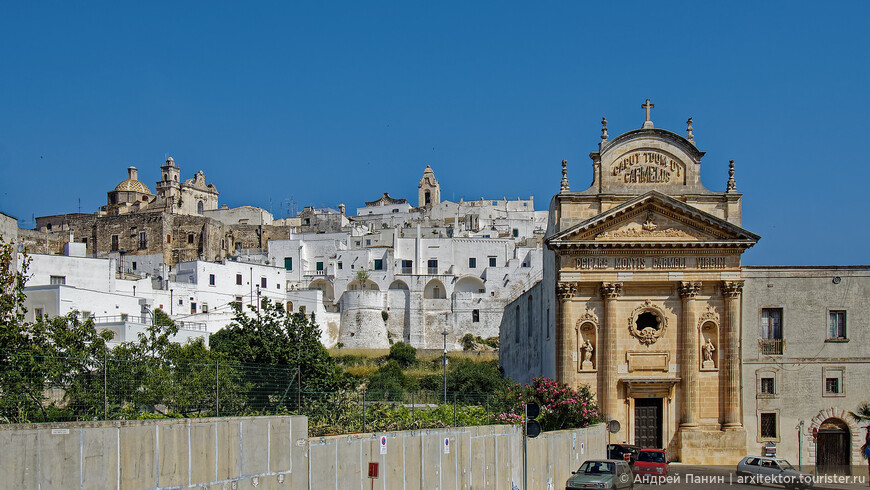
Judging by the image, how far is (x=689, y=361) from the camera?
40.2m

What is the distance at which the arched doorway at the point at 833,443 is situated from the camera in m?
40.3

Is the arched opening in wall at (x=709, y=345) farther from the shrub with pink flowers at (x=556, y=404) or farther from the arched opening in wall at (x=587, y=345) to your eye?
the shrub with pink flowers at (x=556, y=404)

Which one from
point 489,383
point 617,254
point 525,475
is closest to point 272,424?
point 525,475

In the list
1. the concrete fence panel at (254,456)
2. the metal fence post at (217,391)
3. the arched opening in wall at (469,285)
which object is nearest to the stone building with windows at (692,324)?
the concrete fence panel at (254,456)

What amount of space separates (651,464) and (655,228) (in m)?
11.1

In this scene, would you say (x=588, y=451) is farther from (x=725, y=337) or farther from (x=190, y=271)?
(x=190, y=271)

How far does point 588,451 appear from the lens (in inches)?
1289

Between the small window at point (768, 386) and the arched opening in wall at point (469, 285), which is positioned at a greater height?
the arched opening in wall at point (469, 285)

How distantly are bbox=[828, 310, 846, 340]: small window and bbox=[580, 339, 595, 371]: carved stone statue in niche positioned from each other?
9530 millimetres

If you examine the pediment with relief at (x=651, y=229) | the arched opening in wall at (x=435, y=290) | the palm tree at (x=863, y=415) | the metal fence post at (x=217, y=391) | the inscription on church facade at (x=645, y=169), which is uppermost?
the inscription on church facade at (x=645, y=169)

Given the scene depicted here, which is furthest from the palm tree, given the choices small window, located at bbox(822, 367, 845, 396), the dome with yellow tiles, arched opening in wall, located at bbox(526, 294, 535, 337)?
the dome with yellow tiles

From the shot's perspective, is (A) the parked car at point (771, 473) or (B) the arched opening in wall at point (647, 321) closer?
(A) the parked car at point (771, 473)

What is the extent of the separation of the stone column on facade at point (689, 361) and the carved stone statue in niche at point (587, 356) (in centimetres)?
358

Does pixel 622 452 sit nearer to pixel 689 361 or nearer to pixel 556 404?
pixel 556 404
